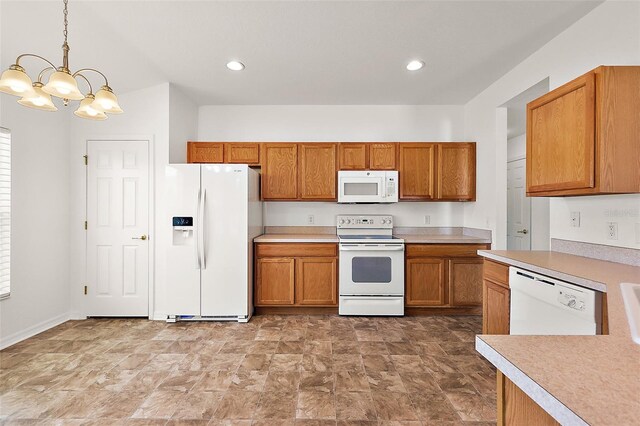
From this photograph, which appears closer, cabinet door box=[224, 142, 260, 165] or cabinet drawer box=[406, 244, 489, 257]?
cabinet drawer box=[406, 244, 489, 257]

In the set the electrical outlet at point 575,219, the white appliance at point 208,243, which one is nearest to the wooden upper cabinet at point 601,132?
the electrical outlet at point 575,219

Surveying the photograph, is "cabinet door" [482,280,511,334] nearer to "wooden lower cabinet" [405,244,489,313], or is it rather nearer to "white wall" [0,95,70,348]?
"wooden lower cabinet" [405,244,489,313]

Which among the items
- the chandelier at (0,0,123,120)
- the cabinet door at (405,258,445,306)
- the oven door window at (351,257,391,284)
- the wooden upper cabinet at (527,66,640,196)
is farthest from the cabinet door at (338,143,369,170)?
the chandelier at (0,0,123,120)

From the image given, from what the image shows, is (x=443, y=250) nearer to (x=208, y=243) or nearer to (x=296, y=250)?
(x=296, y=250)

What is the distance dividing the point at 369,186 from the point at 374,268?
1010mm

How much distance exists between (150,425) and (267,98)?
11.4ft

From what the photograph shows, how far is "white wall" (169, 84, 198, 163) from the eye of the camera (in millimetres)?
3531

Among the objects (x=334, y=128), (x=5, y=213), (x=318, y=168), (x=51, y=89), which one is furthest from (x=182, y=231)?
(x=334, y=128)

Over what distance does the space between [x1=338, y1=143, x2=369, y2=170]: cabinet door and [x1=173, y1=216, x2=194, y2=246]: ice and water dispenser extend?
1916 millimetres

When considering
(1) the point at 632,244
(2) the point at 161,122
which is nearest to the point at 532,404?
(1) the point at 632,244

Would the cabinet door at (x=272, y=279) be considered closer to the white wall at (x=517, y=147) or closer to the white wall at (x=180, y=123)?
the white wall at (x=180, y=123)

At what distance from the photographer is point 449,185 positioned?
3.89 m

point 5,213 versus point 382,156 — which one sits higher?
point 382,156

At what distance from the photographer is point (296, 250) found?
3.61m
